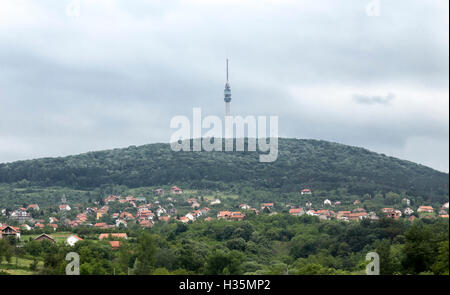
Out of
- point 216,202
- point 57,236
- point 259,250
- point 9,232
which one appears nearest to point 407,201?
point 216,202

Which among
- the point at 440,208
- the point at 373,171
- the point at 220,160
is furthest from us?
the point at 220,160

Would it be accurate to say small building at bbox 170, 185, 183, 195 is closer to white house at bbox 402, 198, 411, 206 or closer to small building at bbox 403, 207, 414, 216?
white house at bbox 402, 198, 411, 206

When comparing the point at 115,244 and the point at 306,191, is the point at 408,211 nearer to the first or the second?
the point at 306,191

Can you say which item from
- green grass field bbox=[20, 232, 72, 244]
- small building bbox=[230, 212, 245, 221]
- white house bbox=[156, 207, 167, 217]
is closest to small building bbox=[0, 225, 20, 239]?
green grass field bbox=[20, 232, 72, 244]

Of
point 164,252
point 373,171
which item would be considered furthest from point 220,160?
point 164,252

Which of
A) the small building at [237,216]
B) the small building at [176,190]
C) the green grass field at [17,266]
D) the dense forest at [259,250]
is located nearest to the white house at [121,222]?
the dense forest at [259,250]

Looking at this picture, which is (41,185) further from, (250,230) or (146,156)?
(250,230)

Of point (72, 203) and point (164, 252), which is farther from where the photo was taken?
point (72, 203)

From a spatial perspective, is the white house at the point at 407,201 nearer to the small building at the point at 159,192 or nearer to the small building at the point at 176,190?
the small building at the point at 176,190

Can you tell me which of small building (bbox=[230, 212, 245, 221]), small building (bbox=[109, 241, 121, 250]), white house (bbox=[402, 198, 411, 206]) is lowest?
small building (bbox=[109, 241, 121, 250])
